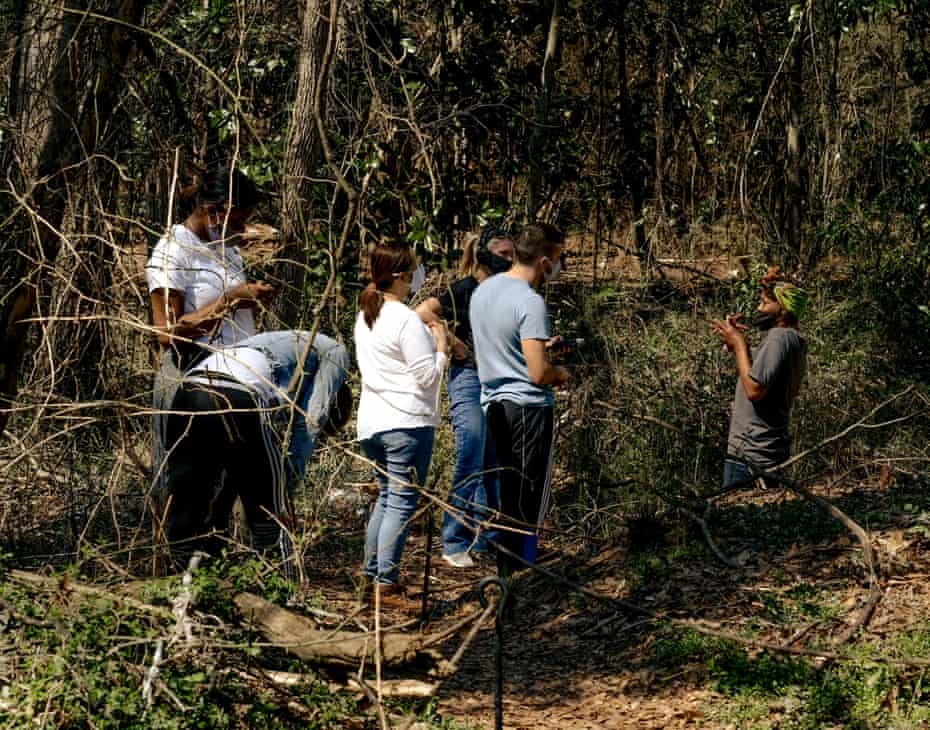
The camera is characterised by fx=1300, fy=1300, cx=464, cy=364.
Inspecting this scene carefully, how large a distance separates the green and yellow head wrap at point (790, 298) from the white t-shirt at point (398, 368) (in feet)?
7.02

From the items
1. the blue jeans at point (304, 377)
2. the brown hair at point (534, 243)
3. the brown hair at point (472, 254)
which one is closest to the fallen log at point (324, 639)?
the blue jeans at point (304, 377)

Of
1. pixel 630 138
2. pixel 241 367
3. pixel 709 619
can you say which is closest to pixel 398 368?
pixel 241 367

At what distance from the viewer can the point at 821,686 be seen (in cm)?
508

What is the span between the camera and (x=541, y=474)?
6.32m

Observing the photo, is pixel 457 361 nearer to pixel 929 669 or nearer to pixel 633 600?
pixel 633 600

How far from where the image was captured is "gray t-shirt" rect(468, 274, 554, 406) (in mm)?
6073

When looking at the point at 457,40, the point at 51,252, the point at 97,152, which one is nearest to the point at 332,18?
the point at 97,152

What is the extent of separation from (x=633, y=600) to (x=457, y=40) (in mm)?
5350

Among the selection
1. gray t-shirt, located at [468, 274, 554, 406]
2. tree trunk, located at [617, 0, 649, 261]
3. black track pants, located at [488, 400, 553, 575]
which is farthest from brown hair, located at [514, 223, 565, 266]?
tree trunk, located at [617, 0, 649, 261]

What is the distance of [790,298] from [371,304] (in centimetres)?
249

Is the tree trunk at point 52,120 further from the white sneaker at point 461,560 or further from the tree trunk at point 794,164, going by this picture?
the tree trunk at point 794,164

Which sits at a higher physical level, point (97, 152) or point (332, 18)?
point (332, 18)

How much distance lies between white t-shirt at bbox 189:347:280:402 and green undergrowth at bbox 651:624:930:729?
2.16 meters

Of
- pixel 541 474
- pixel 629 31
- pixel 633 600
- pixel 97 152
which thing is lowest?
pixel 633 600
